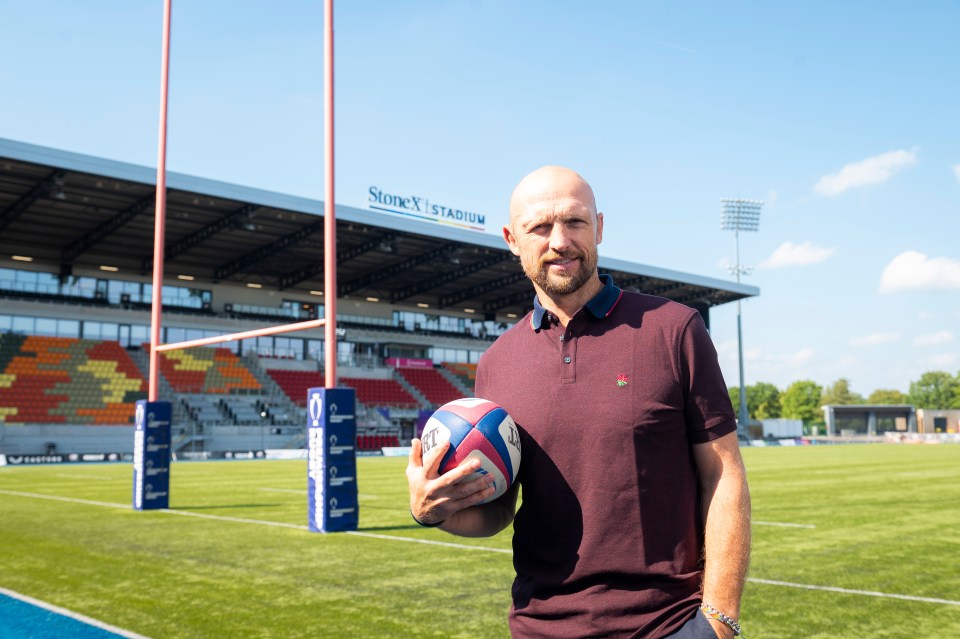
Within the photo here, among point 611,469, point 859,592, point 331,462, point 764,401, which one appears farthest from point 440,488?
point 764,401

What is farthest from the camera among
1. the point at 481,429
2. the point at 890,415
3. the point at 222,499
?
the point at 890,415

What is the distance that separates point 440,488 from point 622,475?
1.69ft

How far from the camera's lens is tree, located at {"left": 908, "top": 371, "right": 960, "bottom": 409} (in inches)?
5084

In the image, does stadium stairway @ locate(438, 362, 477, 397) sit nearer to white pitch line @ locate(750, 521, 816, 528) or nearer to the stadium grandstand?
the stadium grandstand

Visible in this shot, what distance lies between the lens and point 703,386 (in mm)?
2264

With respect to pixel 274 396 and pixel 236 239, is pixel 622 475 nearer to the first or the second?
pixel 236 239

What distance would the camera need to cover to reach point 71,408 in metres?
35.4

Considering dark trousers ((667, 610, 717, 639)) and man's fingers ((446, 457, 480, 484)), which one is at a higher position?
man's fingers ((446, 457, 480, 484))

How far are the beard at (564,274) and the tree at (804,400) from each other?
491 ft

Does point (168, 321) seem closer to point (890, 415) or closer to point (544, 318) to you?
point (544, 318)

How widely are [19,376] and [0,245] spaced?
21.4 feet

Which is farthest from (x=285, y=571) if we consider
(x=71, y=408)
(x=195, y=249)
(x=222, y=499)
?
(x=195, y=249)

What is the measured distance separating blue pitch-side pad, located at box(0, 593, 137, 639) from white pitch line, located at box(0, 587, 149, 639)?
31mm

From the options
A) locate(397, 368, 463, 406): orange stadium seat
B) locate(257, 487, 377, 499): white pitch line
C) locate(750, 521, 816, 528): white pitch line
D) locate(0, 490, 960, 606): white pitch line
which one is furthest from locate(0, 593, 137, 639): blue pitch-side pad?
locate(397, 368, 463, 406): orange stadium seat
